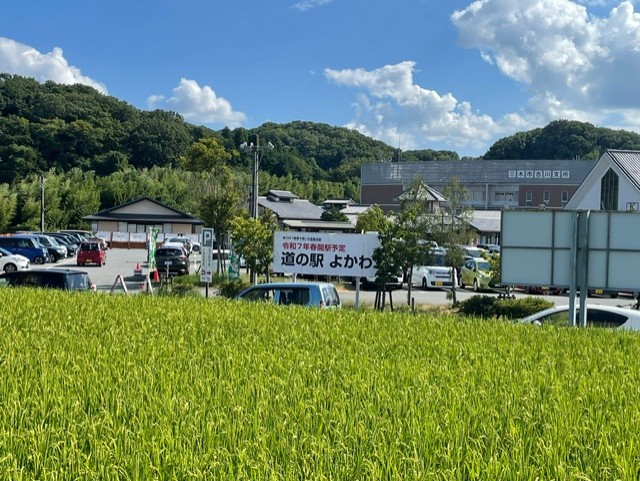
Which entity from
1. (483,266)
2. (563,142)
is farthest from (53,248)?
(563,142)

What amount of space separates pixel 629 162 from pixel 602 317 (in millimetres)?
25764

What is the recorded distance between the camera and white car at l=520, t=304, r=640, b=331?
450 inches

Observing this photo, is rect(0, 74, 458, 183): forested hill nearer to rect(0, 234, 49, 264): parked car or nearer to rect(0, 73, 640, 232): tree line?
rect(0, 73, 640, 232): tree line

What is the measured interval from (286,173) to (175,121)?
19.4 m

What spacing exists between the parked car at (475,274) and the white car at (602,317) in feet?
58.8

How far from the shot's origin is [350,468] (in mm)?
3518

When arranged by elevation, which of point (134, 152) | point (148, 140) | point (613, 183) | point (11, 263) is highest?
point (148, 140)

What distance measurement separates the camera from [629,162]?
1364 inches

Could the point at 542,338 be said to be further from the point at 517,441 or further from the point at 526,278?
the point at 517,441

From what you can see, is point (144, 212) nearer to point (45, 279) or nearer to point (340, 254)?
point (340, 254)

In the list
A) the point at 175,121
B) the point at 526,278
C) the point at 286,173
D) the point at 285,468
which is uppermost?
the point at 175,121

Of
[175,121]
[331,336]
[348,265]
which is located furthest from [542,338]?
[175,121]

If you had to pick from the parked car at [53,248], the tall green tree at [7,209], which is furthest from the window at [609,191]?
the tall green tree at [7,209]

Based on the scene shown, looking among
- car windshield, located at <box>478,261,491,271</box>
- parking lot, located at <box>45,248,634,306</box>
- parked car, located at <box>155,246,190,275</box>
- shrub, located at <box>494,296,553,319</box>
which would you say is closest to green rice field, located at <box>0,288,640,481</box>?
shrub, located at <box>494,296,553,319</box>
